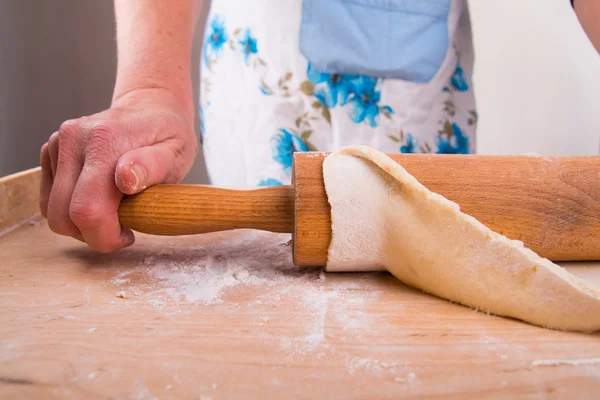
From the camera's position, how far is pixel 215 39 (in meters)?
1.29

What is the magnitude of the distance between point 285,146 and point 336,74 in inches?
10.1

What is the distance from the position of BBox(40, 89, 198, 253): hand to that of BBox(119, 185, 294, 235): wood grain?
0.03m

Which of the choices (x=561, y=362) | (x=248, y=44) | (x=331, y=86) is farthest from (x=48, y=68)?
(x=561, y=362)

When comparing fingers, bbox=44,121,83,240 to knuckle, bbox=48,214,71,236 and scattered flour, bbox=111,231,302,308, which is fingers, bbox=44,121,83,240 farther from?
scattered flour, bbox=111,231,302,308

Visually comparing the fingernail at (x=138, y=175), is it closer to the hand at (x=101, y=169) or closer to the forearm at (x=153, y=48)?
the hand at (x=101, y=169)

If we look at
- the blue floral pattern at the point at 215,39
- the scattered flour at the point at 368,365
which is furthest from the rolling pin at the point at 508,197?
the blue floral pattern at the point at 215,39

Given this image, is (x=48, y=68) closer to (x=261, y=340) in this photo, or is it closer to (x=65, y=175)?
(x=65, y=175)

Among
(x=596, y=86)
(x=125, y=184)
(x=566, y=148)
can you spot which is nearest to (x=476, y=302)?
(x=125, y=184)

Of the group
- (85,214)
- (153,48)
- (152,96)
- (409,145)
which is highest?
(153,48)

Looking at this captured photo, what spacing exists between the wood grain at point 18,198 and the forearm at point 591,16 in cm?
145

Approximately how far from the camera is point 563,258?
70 cm

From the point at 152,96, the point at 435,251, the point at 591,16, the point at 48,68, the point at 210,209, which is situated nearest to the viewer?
the point at 435,251

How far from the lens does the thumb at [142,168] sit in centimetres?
69

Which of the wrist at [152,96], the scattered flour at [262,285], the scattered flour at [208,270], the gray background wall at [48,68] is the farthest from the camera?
the gray background wall at [48,68]
